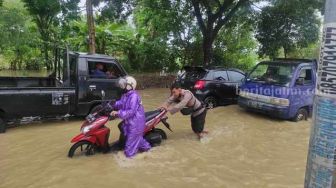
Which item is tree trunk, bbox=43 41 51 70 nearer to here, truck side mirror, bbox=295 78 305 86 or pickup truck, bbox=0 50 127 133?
pickup truck, bbox=0 50 127 133

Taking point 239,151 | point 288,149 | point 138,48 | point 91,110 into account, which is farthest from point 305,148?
point 138,48

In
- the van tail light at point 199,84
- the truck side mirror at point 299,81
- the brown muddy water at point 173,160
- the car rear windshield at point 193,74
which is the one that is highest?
the car rear windshield at point 193,74

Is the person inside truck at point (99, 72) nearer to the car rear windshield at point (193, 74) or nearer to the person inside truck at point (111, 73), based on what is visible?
the person inside truck at point (111, 73)

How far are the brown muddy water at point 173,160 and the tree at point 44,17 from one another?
27.3 ft

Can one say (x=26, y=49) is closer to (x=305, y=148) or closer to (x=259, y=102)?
(x=259, y=102)

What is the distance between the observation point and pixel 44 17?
18172mm

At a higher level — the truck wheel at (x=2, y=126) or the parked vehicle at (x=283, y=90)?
the parked vehicle at (x=283, y=90)

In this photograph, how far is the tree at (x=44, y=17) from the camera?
1582cm

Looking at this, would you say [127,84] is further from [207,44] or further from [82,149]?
[207,44]

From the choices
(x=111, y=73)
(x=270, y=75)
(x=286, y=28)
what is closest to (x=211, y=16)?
(x=286, y=28)

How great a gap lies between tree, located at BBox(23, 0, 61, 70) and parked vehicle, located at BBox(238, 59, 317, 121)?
9284 millimetres

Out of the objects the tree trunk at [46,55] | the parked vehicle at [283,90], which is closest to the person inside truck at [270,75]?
the parked vehicle at [283,90]

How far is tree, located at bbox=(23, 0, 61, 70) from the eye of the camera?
51.9 feet

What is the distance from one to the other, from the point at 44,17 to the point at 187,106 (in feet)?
43.1
